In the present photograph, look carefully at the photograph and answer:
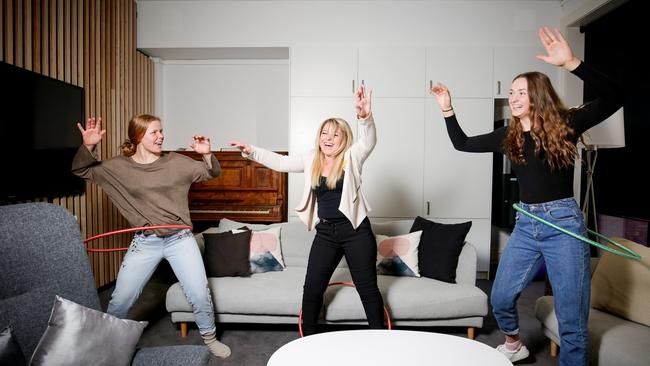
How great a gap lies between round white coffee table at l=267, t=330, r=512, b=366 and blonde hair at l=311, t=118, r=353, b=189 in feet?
3.04

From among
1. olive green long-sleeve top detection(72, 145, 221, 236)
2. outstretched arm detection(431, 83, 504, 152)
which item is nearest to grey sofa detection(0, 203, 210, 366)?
olive green long-sleeve top detection(72, 145, 221, 236)

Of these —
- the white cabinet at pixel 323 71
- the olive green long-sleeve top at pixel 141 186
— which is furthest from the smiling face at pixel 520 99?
Result: the white cabinet at pixel 323 71

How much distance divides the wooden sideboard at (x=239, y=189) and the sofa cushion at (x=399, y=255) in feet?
5.34

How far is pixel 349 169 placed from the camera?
238cm

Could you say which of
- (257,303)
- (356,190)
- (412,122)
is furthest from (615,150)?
(257,303)

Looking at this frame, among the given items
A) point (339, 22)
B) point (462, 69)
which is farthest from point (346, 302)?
point (339, 22)

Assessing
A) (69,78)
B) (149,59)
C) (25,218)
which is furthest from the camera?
(149,59)

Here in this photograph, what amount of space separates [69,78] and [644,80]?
5.16m

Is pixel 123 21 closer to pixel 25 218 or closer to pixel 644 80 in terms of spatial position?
pixel 25 218

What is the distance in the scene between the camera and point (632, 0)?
3.90m

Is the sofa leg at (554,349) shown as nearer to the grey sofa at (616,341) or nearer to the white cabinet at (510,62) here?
the grey sofa at (616,341)

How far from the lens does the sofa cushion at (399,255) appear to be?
10.3 ft

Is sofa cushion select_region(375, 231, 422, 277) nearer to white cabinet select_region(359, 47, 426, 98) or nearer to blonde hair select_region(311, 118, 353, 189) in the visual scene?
blonde hair select_region(311, 118, 353, 189)

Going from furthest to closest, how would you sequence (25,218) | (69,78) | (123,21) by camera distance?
(123,21)
(69,78)
(25,218)
